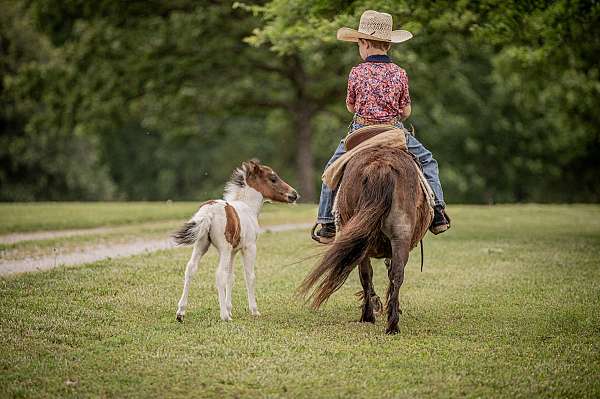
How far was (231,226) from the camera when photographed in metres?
9.11

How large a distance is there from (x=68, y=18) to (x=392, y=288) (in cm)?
2570

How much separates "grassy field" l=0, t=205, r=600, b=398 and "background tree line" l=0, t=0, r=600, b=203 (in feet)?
21.9

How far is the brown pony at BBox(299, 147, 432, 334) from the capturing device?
8.31 metres

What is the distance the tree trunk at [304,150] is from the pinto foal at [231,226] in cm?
2304

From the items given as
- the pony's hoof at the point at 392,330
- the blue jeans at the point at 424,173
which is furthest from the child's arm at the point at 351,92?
the pony's hoof at the point at 392,330

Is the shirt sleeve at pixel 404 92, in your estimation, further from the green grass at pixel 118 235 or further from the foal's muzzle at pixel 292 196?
the green grass at pixel 118 235

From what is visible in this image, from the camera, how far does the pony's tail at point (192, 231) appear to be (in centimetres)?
870

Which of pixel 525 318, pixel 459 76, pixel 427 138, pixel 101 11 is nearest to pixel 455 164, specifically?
pixel 427 138

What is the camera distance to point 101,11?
3094 centimetres

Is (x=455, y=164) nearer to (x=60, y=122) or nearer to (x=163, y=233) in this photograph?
(x=60, y=122)

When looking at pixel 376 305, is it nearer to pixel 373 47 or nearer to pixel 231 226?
pixel 231 226

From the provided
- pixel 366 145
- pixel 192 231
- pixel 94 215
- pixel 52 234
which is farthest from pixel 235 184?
pixel 94 215

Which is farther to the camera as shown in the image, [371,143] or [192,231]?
[371,143]

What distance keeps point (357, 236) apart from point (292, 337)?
1.15m
